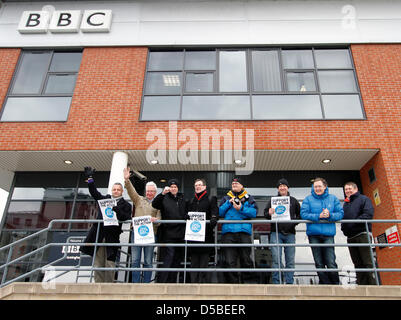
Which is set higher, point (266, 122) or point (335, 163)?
point (266, 122)

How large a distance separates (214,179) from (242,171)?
2.85ft

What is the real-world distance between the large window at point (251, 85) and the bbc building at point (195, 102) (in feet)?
0.12

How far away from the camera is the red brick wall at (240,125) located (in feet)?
27.9

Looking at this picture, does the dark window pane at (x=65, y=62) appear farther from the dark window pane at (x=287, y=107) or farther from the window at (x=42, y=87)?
the dark window pane at (x=287, y=107)

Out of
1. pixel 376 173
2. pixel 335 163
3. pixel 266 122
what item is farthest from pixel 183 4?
pixel 376 173

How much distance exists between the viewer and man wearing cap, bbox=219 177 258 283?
5664mm

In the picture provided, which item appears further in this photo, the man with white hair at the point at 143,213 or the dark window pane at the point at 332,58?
the dark window pane at the point at 332,58

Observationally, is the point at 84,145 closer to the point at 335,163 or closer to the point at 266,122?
the point at 266,122

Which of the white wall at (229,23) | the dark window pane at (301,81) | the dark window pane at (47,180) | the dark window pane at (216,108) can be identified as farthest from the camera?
the dark window pane at (47,180)

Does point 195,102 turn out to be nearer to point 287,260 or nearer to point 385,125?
point 385,125

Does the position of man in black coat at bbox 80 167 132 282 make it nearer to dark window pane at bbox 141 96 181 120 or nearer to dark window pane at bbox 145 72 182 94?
dark window pane at bbox 141 96 181 120

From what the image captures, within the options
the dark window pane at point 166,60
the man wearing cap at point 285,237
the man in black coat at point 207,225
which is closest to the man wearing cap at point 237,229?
the man in black coat at point 207,225

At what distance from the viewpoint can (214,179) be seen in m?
9.99

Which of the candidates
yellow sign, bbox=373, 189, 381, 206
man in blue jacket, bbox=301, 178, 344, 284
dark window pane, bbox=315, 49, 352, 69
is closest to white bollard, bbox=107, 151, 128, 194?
man in blue jacket, bbox=301, 178, 344, 284
